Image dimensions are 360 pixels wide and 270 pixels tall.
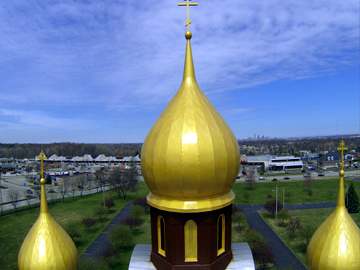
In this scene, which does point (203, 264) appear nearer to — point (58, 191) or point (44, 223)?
point (44, 223)

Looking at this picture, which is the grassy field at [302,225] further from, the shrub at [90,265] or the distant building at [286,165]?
the distant building at [286,165]

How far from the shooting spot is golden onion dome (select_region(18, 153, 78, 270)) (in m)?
8.30

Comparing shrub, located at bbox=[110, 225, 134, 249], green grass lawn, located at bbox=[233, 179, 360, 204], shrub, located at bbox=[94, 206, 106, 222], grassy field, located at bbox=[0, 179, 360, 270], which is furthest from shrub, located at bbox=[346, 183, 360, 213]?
shrub, located at bbox=[94, 206, 106, 222]

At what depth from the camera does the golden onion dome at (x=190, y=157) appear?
24.2ft

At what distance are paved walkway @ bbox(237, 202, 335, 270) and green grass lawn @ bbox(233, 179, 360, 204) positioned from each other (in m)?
3.03

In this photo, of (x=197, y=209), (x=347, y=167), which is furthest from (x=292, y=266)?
(x=347, y=167)

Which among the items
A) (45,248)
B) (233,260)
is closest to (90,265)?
(45,248)

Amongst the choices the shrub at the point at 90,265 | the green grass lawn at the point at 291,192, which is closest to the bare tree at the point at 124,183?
the green grass lawn at the point at 291,192

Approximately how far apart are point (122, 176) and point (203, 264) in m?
48.4

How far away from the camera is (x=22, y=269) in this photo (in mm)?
8406

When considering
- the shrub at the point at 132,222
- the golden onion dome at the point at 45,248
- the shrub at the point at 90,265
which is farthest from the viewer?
the shrub at the point at 132,222

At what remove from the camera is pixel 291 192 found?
168ft

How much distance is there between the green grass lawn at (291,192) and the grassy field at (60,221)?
56.8 ft

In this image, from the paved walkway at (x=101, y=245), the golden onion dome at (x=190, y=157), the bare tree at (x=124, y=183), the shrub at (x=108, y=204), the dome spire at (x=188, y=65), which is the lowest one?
the paved walkway at (x=101, y=245)
